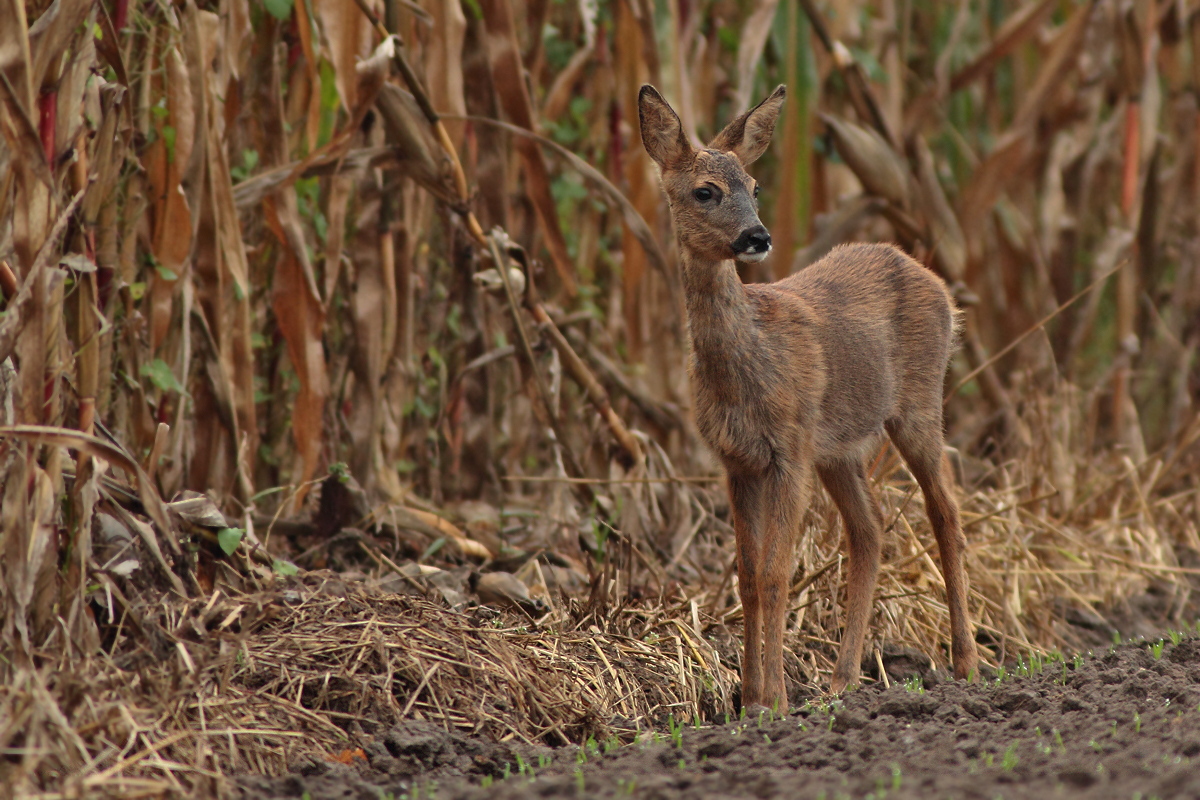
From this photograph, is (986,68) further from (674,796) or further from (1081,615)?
(674,796)

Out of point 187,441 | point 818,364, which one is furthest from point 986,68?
point 187,441

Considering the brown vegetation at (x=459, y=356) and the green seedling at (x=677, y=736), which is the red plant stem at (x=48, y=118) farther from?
the green seedling at (x=677, y=736)

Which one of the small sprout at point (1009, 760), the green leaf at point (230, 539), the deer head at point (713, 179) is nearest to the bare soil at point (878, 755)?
the small sprout at point (1009, 760)

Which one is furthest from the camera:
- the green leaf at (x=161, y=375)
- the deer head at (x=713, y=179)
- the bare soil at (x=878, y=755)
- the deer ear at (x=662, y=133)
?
the deer ear at (x=662, y=133)

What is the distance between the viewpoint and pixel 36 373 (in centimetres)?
334

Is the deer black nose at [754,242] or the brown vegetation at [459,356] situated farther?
the deer black nose at [754,242]

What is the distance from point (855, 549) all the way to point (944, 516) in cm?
37

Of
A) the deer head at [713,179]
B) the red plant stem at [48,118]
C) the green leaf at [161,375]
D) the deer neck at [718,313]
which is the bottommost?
the green leaf at [161,375]

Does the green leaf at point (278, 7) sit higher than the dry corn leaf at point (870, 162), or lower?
higher

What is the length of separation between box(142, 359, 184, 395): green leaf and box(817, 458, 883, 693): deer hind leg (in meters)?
2.49

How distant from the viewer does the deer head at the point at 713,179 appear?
4531 millimetres

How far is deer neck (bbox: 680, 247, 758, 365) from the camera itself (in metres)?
4.70

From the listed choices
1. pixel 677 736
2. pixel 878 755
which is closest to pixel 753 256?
pixel 677 736

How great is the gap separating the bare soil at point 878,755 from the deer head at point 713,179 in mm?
1605
